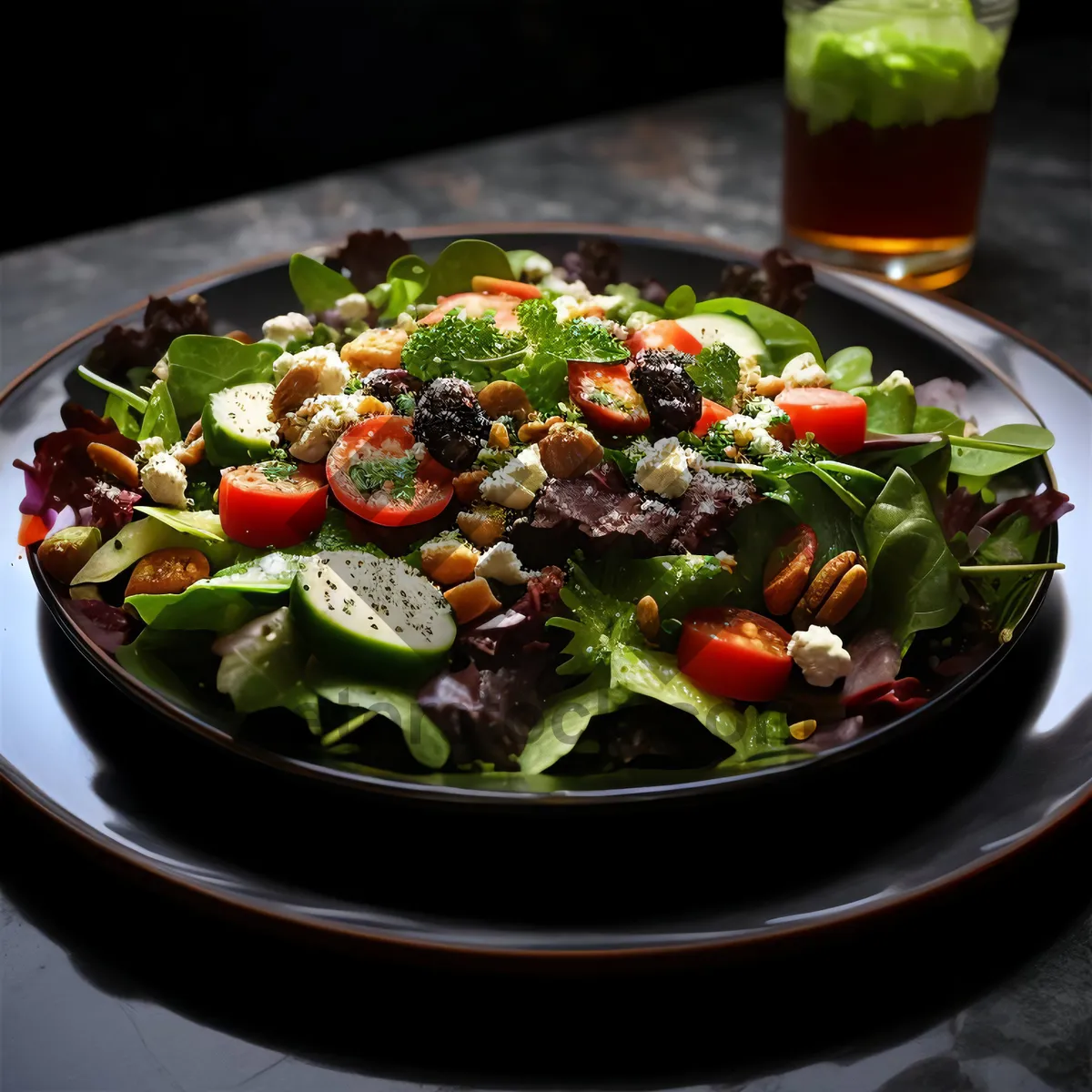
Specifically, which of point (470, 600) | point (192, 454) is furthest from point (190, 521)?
point (470, 600)

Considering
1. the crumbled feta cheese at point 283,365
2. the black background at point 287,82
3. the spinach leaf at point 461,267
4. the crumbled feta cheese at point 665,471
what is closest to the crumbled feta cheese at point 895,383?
the crumbled feta cheese at point 665,471

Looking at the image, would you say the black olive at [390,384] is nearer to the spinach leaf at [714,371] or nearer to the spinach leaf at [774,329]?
the spinach leaf at [714,371]

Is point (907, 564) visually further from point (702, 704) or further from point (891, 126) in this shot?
point (891, 126)

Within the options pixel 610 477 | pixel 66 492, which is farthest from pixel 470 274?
pixel 66 492

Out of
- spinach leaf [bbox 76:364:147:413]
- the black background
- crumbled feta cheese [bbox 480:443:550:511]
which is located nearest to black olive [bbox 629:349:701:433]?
crumbled feta cheese [bbox 480:443:550:511]

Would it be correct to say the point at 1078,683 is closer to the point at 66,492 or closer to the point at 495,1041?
the point at 495,1041

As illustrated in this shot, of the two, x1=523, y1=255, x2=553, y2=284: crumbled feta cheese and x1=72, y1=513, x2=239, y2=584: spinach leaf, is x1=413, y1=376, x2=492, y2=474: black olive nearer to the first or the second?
x1=72, y1=513, x2=239, y2=584: spinach leaf
